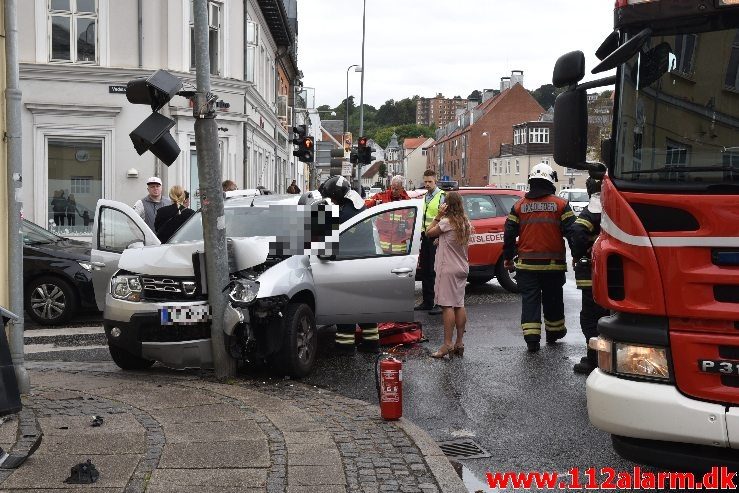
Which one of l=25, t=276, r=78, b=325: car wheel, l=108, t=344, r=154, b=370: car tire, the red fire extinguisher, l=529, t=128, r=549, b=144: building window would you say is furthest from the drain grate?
l=529, t=128, r=549, b=144: building window

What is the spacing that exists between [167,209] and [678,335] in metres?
9.25

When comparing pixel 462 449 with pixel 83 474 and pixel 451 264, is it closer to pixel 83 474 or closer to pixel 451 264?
pixel 83 474

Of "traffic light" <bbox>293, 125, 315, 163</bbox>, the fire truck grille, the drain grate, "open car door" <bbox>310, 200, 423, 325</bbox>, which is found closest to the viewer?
the drain grate

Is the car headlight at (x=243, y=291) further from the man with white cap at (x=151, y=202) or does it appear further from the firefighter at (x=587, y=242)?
the man with white cap at (x=151, y=202)

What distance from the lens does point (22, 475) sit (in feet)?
16.9

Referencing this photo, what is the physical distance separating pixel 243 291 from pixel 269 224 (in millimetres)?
1415

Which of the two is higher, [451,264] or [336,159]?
[336,159]

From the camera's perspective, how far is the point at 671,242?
4559mm

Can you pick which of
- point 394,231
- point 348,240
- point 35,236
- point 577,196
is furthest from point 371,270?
point 577,196

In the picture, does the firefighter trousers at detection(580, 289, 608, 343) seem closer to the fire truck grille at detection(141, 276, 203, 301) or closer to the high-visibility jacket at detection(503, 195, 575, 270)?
the high-visibility jacket at detection(503, 195, 575, 270)

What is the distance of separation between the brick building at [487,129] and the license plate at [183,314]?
91375 millimetres

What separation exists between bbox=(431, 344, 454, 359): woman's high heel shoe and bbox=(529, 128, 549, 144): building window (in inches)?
3241

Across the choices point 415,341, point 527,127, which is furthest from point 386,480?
point 527,127

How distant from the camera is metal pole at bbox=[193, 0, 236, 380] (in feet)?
26.4
